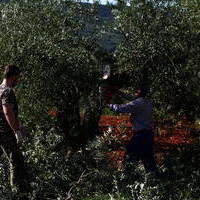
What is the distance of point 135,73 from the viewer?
13.6 metres

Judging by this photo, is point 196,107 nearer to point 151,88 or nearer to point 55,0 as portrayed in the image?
point 151,88

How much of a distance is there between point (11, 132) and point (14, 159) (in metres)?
0.43

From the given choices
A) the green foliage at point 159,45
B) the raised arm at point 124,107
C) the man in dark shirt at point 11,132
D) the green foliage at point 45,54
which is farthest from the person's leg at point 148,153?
the man in dark shirt at point 11,132

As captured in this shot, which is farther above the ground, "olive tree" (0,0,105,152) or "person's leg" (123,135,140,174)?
"olive tree" (0,0,105,152)

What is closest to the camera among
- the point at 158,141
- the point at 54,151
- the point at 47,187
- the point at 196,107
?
the point at 47,187

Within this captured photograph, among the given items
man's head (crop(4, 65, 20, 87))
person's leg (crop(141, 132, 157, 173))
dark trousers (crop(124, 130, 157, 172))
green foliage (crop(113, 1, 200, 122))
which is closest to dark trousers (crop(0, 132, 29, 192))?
man's head (crop(4, 65, 20, 87))

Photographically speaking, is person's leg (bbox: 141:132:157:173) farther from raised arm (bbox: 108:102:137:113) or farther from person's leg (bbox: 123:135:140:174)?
raised arm (bbox: 108:102:137:113)

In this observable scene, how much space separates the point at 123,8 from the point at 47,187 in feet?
16.3

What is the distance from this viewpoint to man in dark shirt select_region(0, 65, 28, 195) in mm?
9414

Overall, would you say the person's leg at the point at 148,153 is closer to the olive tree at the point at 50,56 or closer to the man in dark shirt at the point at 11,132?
the olive tree at the point at 50,56

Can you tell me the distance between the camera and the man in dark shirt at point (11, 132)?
30.9 ft

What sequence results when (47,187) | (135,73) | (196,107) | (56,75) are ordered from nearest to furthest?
1. (47,187)
2. (56,75)
3. (135,73)
4. (196,107)

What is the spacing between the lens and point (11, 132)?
382 inches

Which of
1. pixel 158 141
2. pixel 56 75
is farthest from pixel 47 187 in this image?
pixel 158 141
